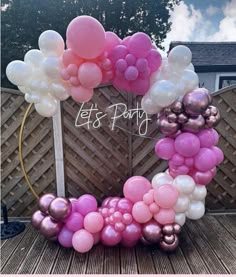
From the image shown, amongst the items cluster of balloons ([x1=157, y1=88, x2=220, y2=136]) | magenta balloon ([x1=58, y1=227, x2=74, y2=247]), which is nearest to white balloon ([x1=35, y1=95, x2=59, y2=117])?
cluster of balloons ([x1=157, y1=88, x2=220, y2=136])

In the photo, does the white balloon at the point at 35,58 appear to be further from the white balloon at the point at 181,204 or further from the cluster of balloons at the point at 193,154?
the white balloon at the point at 181,204

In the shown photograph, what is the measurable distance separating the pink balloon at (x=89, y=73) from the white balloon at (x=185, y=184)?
40.8 inches

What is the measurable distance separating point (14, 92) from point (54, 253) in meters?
1.66

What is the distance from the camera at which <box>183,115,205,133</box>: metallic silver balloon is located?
83.8 inches

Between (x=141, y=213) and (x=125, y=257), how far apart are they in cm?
39

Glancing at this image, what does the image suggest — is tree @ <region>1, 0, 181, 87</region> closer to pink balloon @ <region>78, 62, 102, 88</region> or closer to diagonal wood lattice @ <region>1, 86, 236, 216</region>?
diagonal wood lattice @ <region>1, 86, 236, 216</region>

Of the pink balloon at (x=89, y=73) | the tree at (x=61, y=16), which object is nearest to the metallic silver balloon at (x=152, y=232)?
the pink balloon at (x=89, y=73)

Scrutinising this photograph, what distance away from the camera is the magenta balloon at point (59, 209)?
226cm

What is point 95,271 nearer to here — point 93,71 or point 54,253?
point 54,253

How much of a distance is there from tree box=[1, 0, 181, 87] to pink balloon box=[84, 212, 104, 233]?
698 cm

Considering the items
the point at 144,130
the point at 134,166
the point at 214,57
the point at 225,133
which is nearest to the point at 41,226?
the point at 134,166

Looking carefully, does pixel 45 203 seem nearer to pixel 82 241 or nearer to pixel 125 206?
pixel 82 241

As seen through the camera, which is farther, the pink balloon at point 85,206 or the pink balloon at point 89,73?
the pink balloon at point 85,206

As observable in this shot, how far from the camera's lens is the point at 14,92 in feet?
9.34
